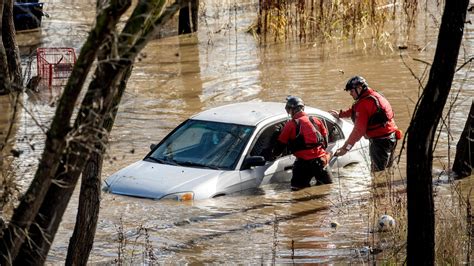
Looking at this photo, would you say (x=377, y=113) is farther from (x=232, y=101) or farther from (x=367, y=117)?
(x=232, y=101)

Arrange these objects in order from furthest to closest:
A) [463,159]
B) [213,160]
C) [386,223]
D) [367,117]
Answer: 1. [463,159]
2. [367,117]
3. [213,160]
4. [386,223]

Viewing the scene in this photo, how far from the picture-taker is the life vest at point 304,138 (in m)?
13.7

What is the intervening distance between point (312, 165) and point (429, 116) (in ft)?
18.0

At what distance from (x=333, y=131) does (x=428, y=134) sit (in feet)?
21.3

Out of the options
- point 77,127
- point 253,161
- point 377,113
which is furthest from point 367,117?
point 77,127

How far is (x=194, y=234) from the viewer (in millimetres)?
12211

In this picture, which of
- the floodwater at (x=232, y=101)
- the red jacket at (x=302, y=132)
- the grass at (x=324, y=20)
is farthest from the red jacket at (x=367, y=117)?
the grass at (x=324, y=20)

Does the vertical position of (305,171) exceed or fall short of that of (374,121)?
it falls short

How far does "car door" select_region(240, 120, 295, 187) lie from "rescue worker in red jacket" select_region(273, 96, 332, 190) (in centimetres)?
12

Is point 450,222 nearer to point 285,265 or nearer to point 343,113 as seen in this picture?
point 285,265

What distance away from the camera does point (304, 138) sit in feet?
45.1

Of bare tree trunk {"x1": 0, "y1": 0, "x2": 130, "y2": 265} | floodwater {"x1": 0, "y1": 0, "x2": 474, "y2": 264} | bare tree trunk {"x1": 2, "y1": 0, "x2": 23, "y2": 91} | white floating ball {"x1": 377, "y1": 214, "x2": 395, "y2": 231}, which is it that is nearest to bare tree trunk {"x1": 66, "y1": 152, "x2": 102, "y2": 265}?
floodwater {"x1": 0, "y1": 0, "x2": 474, "y2": 264}

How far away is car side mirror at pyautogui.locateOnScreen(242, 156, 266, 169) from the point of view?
43.8ft

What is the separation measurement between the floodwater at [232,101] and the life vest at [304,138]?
59 centimetres
